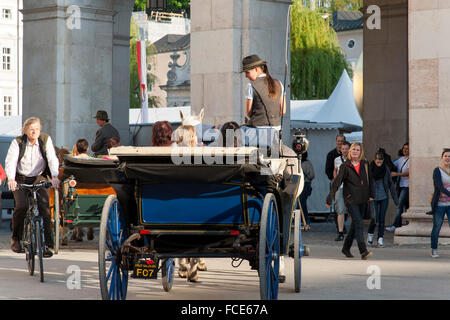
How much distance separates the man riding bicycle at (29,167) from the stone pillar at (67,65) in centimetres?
769

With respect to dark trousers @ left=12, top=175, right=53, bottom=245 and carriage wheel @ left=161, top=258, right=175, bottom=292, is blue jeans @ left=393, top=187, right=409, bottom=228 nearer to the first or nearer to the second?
dark trousers @ left=12, top=175, right=53, bottom=245

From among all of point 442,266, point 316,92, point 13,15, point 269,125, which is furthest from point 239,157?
point 13,15

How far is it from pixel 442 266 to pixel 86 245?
579 cm

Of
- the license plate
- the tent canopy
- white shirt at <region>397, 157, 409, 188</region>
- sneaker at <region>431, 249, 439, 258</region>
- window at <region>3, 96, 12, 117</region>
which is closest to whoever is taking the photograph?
the license plate

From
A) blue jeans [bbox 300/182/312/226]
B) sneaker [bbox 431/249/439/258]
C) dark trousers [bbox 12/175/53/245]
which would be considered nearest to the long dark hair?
dark trousers [bbox 12/175/53/245]

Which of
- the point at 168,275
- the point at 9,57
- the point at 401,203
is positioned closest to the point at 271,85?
the point at 168,275

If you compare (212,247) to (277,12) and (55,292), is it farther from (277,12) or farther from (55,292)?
(277,12)

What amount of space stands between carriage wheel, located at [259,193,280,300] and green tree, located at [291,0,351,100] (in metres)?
41.6

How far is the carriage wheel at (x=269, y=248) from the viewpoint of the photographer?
775cm

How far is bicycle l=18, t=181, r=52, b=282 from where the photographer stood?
1062cm

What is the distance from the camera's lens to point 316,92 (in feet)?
168

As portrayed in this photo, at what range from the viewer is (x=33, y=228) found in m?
10.7

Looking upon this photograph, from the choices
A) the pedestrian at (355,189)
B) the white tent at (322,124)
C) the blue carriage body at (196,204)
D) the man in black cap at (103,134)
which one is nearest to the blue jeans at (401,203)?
the pedestrian at (355,189)

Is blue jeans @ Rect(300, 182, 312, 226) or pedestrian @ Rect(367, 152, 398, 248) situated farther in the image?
blue jeans @ Rect(300, 182, 312, 226)
